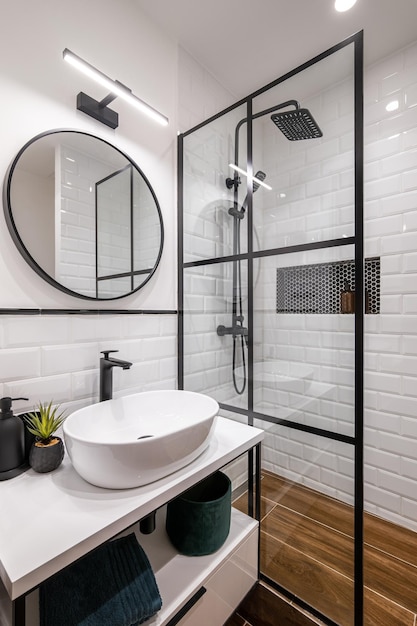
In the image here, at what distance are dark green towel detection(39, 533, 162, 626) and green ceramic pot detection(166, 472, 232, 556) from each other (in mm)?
177

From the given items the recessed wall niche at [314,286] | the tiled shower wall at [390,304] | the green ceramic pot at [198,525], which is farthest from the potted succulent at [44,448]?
the recessed wall niche at [314,286]

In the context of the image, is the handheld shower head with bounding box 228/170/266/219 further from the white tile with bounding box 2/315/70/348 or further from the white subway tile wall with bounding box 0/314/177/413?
the white tile with bounding box 2/315/70/348

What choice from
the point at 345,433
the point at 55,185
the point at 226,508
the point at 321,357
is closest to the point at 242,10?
the point at 55,185

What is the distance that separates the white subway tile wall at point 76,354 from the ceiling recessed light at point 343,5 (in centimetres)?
165

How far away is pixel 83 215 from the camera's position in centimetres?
125

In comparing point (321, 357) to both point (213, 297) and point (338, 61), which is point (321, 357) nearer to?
point (213, 297)

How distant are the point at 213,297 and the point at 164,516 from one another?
1.00m

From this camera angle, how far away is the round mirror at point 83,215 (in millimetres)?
1097

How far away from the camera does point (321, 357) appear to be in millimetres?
1212

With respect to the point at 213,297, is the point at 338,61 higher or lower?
higher

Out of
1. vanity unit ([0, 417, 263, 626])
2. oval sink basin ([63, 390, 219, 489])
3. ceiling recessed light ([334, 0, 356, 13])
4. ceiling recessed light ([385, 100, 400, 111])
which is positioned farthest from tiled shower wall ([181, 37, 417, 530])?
vanity unit ([0, 417, 263, 626])

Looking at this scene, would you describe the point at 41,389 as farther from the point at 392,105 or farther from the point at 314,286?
the point at 392,105

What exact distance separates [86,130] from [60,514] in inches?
53.8

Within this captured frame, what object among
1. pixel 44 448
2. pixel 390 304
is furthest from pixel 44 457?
pixel 390 304
